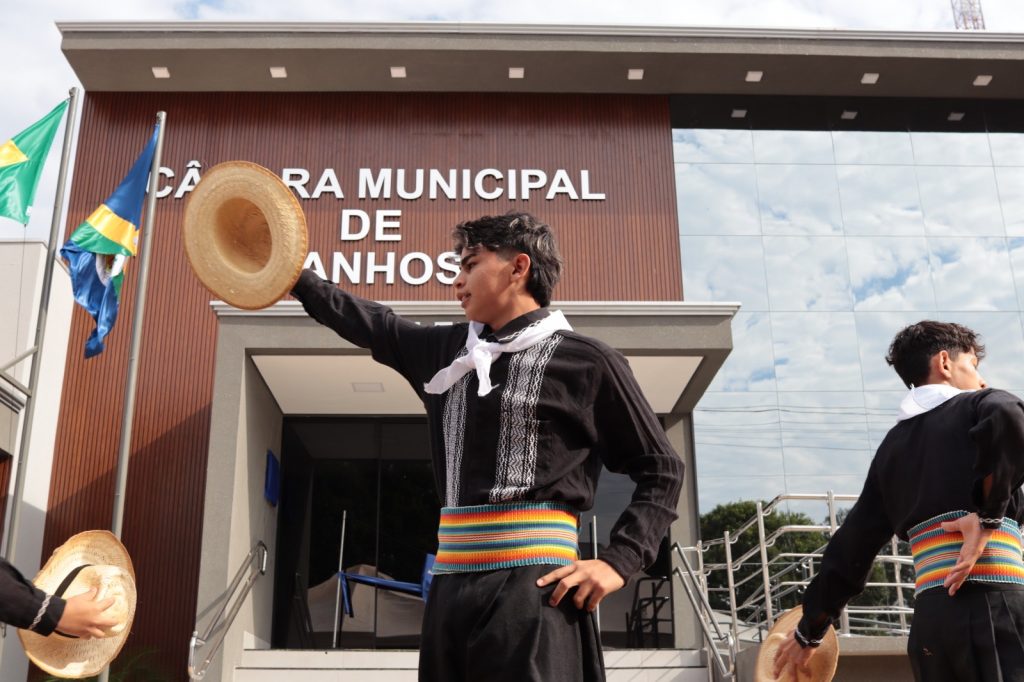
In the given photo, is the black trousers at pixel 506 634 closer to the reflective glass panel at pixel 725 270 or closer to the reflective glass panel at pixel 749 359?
the reflective glass panel at pixel 749 359

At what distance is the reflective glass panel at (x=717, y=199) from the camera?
13203 millimetres

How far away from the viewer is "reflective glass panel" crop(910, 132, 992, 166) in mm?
14000

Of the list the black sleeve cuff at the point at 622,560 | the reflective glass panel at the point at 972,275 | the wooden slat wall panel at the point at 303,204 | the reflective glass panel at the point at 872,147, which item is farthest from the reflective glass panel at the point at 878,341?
the black sleeve cuff at the point at 622,560


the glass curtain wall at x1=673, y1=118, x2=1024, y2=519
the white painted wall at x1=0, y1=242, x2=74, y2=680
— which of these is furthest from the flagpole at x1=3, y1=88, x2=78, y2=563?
the glass curtain wall at x1=673, y1=118, x2=1024, y2=519

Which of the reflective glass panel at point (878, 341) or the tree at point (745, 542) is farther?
the reflective glass panel at point (878, 341)

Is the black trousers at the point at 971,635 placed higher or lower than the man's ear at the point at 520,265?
lower

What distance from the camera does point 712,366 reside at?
32.3 ft

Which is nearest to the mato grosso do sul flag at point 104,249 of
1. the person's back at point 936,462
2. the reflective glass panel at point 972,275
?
the person's back at point 936,462

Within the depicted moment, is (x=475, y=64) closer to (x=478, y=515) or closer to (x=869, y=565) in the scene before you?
(x=869, y=565)

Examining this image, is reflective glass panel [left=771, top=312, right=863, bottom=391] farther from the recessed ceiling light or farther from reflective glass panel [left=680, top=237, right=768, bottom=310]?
the recessed ceiling light

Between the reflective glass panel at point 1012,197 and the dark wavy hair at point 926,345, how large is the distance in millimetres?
11267

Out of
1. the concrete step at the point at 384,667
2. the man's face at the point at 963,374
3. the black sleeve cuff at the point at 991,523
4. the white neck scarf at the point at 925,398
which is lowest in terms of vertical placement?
the concrete step at the point at 384,667

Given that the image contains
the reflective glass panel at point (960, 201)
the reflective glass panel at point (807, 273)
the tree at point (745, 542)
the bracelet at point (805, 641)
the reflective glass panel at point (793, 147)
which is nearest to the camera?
the bracelet at point (805, 641)

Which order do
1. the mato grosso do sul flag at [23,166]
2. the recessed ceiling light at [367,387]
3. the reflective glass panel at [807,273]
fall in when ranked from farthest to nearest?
the reflective glass panel at [807,273] → the recessed ceiling light at [367,387] → the mato grosso do sul flag at [23,166]
